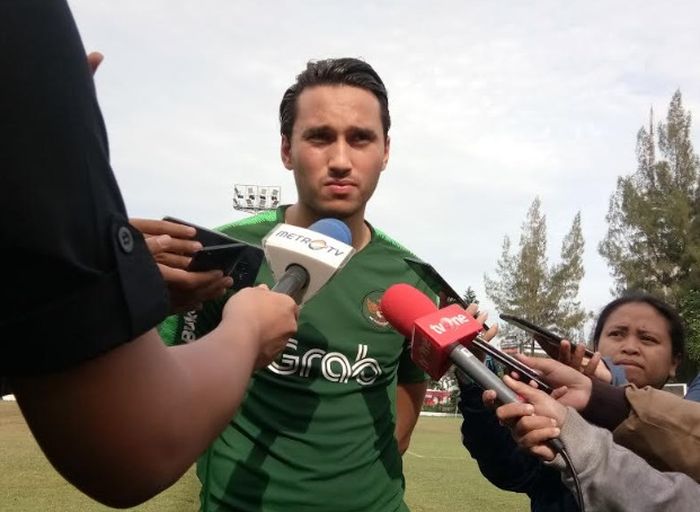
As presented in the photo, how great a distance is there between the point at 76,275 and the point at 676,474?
1573 millimetres

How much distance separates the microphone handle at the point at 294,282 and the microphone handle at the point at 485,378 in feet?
1.32

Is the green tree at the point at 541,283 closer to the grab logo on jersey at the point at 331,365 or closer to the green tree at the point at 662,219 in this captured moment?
the green tree at the point at 662,219

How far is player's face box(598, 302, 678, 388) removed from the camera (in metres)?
3.13

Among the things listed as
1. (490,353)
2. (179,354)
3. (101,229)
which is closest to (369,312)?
(490,353)

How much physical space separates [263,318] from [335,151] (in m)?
1.42

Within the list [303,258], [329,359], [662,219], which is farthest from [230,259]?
[662,219]

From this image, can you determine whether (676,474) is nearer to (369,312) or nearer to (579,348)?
(579,348)

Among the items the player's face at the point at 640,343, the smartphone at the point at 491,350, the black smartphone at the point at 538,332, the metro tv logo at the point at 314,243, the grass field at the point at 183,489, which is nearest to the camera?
the metro tv logo at the point at 314,243

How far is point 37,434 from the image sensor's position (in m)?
0.90

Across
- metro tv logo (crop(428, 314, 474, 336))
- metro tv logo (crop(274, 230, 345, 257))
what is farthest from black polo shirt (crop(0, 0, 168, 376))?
metro tv logo (crop(428, 314, 474, 336))

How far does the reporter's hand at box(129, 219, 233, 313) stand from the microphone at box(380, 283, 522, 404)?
541 mm

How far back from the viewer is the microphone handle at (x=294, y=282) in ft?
4.91

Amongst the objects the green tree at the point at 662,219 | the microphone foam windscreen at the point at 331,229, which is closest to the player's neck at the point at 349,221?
the microphone foam windscreen at the point at 331,229

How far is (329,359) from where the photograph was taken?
2.47 metres
